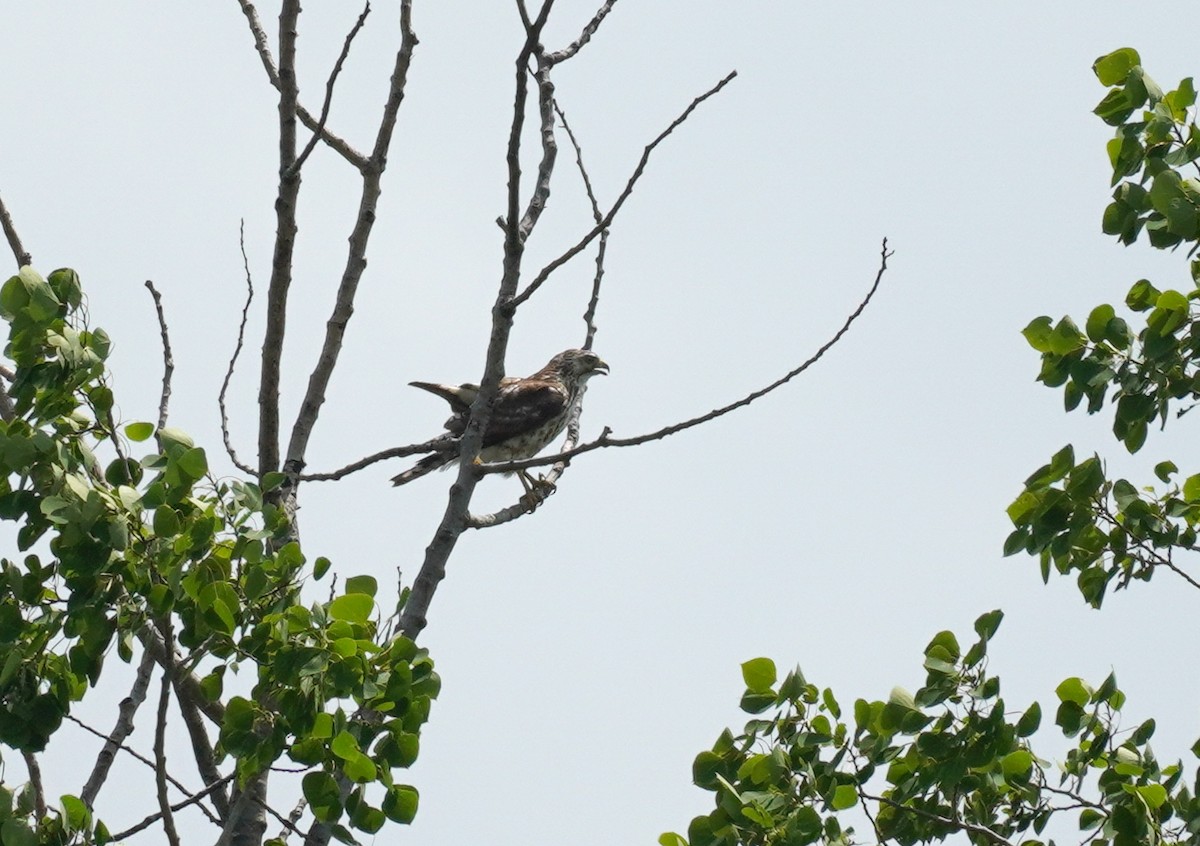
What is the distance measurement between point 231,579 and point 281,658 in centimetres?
26

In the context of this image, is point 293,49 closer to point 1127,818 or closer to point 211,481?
point 211,481

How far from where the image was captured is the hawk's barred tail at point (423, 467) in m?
9.32

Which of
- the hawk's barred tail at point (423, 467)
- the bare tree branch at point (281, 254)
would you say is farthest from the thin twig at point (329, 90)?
the hawk's barred tail at point (423, 467)

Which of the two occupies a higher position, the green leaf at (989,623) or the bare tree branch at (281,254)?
the bare tree branch at (281,254)

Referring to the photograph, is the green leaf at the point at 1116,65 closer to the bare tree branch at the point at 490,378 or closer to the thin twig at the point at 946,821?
the bare tree branch at the point at 490,378

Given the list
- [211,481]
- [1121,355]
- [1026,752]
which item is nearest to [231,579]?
[211,481]

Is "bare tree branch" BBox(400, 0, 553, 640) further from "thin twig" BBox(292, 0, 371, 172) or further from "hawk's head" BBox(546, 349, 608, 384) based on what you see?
"hawk's head" BBox(546, 349, 608, 384)

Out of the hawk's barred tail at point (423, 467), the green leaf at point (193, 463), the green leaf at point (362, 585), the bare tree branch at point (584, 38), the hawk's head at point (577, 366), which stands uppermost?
the hawk's head at point (577, 366)

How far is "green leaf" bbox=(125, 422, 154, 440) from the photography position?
3.70 meters

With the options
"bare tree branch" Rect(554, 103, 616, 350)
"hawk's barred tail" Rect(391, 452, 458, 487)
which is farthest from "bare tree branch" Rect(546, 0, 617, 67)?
"hawk's barred tail" Rect(391, 452, 458, 487)

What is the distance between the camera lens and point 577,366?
10.9 m

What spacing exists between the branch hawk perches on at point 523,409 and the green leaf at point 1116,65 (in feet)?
17.9

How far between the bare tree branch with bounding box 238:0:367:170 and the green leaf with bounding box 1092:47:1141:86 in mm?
2460

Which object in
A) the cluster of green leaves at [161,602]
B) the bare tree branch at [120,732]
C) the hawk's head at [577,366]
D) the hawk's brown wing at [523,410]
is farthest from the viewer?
the hawk's head at [577,366]
